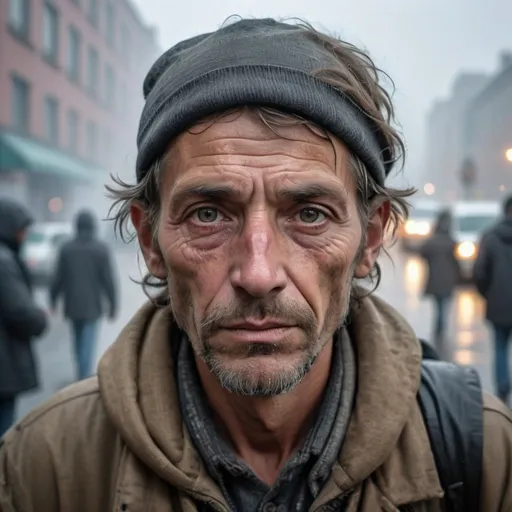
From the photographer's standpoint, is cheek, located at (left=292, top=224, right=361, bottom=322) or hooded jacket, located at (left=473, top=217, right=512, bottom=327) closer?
cheek, located at (left=292, top=224, right=361, bottom=322)

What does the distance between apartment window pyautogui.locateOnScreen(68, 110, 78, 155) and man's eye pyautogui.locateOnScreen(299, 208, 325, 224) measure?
925 inches

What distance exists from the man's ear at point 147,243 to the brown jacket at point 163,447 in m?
0.20

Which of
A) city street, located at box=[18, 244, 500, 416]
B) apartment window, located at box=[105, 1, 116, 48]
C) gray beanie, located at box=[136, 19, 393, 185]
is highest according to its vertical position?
apartment window, located at box=[105, 1, 116, 48]

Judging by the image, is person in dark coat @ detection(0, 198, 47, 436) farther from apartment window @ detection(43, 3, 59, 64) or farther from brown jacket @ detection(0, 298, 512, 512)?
apartment window @ detection(43, 3, 59, 64)

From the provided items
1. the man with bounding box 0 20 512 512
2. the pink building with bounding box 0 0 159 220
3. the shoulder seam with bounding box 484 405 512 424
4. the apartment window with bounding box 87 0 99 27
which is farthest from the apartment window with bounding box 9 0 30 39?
the shoulder seam with bounding box 484 405 512 424

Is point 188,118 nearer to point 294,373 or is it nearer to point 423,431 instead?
point 294,373

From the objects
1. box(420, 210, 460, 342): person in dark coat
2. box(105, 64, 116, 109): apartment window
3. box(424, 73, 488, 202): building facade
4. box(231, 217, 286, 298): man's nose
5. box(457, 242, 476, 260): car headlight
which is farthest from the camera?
box(424, 73, 488, 202): building facade

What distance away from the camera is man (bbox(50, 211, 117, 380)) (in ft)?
20.5

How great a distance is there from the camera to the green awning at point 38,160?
16.5 metres

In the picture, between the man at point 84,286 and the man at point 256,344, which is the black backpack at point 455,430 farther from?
the man at point 84,286

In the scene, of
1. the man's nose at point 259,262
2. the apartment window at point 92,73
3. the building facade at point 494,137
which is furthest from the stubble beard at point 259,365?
the apartment window at point 92,73

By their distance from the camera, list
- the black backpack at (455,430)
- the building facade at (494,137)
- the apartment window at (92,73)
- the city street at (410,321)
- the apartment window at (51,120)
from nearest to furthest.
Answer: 1. the black backpack at (455,430)
2. the building facade at (494,137)
3. the city street at (410,321)
4. the apartment window at (51,120)
5. the apartment window at (92,73)

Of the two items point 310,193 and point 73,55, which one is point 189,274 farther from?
point 73,55

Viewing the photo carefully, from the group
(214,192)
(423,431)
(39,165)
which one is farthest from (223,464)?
(39,165)
